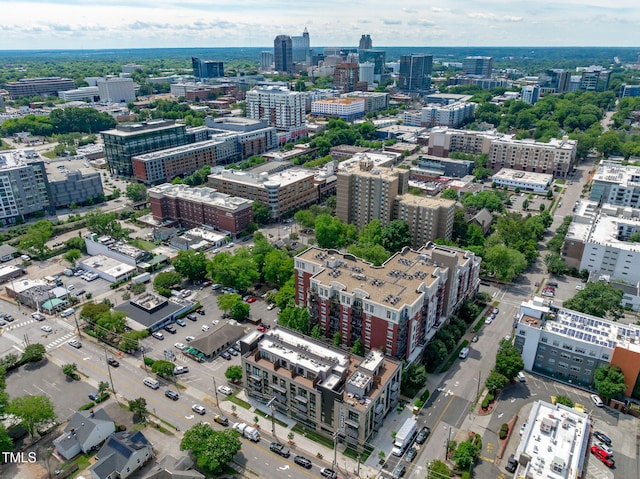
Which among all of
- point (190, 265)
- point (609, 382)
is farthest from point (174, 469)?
point (609, 382)

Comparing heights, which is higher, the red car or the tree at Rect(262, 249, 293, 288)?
the tree at Rect(262, 249, 293, 288)

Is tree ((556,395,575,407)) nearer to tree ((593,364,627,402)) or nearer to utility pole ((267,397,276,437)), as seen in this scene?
tree ((593,364,627,402))

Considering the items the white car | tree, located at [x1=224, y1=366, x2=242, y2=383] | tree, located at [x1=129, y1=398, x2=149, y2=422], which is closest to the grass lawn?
the white car

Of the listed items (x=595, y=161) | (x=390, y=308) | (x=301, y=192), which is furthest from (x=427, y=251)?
(x=595, y=161)

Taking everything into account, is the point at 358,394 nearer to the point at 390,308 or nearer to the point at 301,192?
the point at 390,308

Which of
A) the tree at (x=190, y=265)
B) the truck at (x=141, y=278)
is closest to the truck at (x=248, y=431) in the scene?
the tree at (x=190, y=265)

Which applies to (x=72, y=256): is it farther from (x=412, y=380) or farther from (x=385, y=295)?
(x=412, y=380)
